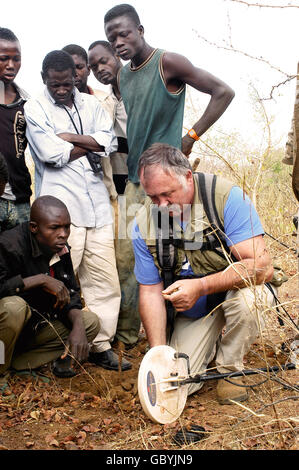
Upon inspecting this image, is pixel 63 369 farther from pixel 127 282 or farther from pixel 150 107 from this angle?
pixel 150 107

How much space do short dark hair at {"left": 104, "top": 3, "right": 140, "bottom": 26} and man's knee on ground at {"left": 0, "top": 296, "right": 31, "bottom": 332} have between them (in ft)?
6.57

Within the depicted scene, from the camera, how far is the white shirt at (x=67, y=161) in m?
3.45

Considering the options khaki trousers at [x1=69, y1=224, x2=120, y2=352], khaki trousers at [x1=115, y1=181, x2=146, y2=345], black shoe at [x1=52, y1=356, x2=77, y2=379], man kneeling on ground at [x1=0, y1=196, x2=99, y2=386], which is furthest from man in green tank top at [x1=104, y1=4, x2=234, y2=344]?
black shoe at [x1=52, y1=356, x2=77, y2=379]

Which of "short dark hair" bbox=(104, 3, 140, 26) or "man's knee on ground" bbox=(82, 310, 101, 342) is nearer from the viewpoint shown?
"man's knee on ground" bbox=(82, 310, 101, 342)

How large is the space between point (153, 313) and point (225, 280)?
0.46 m

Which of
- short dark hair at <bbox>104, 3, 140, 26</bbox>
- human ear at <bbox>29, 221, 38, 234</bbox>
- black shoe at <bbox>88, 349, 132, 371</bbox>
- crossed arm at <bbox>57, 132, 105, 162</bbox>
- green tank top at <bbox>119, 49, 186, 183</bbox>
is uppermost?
short dark hair at <bbox>104, 3, 140, 26</bbox>

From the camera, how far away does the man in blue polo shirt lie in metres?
2.88

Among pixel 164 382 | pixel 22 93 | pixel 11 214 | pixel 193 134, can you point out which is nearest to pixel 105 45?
pixel 22 93

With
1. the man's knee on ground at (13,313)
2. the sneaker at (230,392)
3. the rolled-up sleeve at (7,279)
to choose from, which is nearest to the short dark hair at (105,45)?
the rolled-up sleeve at (7,279)

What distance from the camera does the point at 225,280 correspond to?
9.64 feet

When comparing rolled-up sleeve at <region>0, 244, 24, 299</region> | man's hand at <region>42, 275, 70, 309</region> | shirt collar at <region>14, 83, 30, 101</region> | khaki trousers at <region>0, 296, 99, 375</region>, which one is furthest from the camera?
shirt collar at <region>14, 83, 30, 101</region>

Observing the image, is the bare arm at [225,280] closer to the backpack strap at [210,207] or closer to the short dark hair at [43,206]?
the backpack strap at [210,207]

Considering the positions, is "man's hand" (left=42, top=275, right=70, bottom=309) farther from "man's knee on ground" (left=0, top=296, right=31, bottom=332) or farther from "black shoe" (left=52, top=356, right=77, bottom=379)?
"black shoe" (left=52, top=356, right=77, bottom=379)
